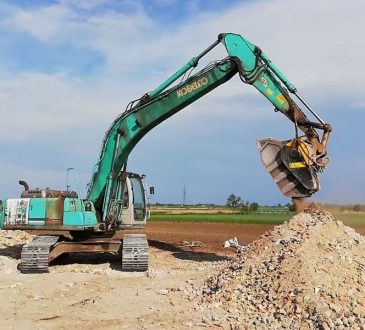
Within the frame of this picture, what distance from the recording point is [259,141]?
12.5 m

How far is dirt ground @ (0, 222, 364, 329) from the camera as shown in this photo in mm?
8648

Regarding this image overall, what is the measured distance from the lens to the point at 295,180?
11922 millimetres

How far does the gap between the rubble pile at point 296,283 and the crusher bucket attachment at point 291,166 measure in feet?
2.56

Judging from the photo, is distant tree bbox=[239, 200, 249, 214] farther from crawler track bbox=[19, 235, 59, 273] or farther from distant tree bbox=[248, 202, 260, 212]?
crawler track bbox=[19, 235, 59, 273]

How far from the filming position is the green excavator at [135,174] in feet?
39.5

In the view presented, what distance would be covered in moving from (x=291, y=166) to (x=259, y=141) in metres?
0.98

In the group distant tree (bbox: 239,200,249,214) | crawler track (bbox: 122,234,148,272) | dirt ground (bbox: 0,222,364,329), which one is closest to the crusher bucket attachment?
dirt ground (bbox: 0,222,364,329)

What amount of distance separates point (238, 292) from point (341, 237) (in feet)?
9.58

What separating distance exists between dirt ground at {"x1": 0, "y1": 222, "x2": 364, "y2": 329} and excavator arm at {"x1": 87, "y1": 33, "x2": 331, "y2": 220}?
212cm

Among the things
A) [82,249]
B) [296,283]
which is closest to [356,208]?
[296,283]

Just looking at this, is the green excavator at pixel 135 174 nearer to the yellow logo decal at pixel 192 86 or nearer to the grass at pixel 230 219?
the yellow logo decal at pixel 192 86

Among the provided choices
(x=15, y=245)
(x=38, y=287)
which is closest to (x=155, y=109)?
(x=38, y=287)

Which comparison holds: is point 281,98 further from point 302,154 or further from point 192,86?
point 192,86

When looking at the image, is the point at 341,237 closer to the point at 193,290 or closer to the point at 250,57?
the point at 193,290
